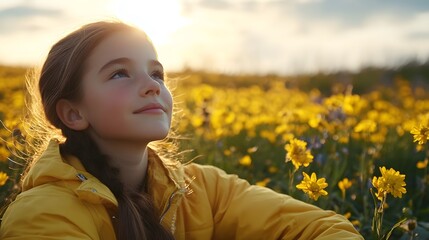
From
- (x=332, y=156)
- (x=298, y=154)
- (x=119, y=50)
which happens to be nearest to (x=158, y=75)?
(x=119, y=50)

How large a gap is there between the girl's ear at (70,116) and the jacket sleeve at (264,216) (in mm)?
599

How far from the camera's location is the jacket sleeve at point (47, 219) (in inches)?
71.6

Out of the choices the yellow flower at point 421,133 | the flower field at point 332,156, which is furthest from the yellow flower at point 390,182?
the yellow flower at point 421,133

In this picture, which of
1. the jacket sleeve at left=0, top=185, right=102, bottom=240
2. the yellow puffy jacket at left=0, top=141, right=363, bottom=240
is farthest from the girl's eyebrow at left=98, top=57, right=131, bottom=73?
the jacket sleeve at left=0, top=185, right=102, bottom=240

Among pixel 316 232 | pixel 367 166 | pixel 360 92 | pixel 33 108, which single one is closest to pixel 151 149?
pixel 33 108

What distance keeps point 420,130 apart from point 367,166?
1170 mm

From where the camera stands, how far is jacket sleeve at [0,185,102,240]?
71.6 inches

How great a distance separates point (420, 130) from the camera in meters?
2.37

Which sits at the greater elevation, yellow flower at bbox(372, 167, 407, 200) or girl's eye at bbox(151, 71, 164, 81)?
girl's eye at bbox(151, 71, 164, 81)

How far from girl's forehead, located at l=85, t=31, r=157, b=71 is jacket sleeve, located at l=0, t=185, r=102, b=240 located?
1.78 ft

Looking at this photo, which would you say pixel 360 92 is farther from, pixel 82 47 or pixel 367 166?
pixel 82 47

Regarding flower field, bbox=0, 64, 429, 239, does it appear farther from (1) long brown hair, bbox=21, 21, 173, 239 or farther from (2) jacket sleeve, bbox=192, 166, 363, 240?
(1) long brown hair, bbox=21, 21, 173, 239

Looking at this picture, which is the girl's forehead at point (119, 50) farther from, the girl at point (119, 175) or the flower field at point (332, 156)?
the flower field at point (332, 156)

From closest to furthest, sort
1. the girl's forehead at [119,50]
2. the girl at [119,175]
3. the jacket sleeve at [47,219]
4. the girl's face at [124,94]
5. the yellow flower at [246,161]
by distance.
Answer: the jacket sleeve at [47,219], the girl at [119,175], the girl's face at [124,94], the girl's forehead at [119,50], the yellow flower at [246,161]
